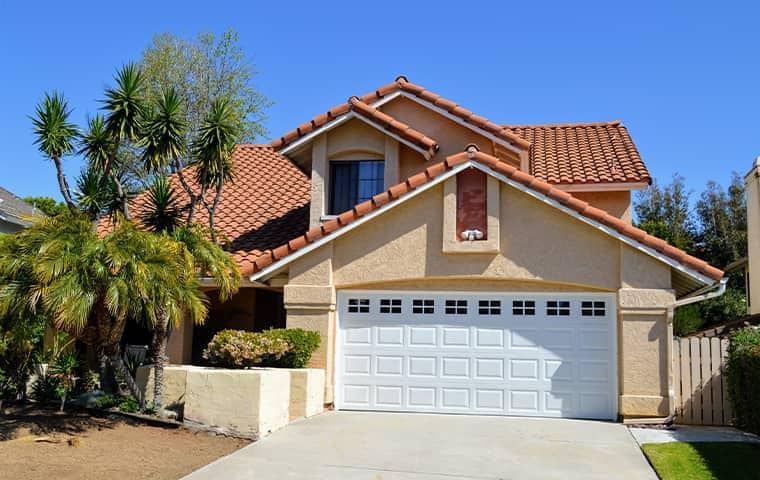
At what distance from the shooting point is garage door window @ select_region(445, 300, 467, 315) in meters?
14.5

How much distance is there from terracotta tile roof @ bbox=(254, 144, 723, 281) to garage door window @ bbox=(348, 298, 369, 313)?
1507mm

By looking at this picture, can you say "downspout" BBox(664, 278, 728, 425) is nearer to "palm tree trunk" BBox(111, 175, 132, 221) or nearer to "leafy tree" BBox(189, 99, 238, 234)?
"leafy tree" BBox(189, 99, 238, 234)

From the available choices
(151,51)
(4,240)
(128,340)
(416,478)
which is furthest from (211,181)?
(151,51)

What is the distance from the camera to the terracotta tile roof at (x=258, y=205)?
17.2m

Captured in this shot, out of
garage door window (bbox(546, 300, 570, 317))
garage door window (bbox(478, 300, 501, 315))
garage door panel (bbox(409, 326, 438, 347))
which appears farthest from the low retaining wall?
garage door window (bbox(546, 300, 570, 317))

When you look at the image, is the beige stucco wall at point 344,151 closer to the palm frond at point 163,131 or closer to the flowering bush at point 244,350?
the palm frond at point 163,131

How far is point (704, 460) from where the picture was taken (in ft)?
33.2

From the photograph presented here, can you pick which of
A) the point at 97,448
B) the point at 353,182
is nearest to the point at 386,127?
the point at 353,182

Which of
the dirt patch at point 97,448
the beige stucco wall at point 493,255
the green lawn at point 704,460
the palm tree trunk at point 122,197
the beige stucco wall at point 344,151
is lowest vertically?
the dirt patch at point 97,448

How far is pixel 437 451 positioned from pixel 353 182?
317 inches

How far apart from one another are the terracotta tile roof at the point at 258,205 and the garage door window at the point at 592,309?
6.61m

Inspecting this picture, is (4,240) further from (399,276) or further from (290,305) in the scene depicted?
(399,276)

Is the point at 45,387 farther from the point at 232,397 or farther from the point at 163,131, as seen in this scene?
the point at 163,131

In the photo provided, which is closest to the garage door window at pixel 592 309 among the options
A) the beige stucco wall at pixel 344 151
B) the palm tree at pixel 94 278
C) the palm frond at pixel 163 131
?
the beige stucco wall at pixel 344 151
